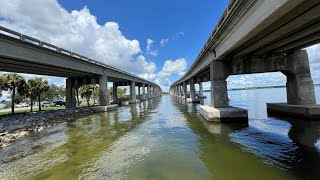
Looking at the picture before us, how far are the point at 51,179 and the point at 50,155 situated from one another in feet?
13.1

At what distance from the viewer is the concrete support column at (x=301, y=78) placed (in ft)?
68.3

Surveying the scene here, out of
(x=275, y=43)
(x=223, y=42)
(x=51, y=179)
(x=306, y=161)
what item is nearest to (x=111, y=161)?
(x=51, y=179)

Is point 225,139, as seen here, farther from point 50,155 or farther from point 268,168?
point 50,155

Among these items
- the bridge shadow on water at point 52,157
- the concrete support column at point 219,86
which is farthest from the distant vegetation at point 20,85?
the concrete support column at point 219,86

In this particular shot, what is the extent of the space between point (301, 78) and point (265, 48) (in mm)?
6127

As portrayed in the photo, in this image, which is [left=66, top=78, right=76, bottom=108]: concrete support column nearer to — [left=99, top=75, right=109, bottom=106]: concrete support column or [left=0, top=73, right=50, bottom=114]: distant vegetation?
[left=0, top=73, right=50, bottom=114]: distant vegetation

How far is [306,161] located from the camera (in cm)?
855

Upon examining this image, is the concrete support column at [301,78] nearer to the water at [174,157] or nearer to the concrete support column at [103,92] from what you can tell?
the water at [174,157]

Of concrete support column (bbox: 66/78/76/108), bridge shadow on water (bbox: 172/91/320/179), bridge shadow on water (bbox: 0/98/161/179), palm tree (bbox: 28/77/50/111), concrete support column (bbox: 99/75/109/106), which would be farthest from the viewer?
concrete support column (bbox: 66/78/76/108)

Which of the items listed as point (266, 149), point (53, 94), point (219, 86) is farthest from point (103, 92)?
point (53, 94)

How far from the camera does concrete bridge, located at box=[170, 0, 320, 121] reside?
433 inches

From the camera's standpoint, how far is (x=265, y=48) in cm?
1916

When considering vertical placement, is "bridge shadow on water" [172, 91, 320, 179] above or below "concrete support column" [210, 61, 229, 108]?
below

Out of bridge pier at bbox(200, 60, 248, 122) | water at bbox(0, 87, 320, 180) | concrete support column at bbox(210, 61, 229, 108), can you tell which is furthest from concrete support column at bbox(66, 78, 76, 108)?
concrete support column at bbox(210, 61, 229, 108)
